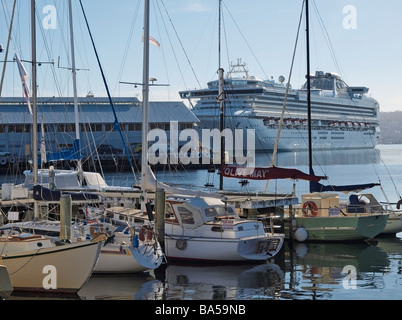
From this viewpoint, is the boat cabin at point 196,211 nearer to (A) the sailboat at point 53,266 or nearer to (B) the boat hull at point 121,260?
(B) the boat hull at point 121,260

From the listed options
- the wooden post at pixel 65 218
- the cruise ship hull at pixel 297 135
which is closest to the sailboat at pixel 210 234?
the wooden post at pixel 65 218

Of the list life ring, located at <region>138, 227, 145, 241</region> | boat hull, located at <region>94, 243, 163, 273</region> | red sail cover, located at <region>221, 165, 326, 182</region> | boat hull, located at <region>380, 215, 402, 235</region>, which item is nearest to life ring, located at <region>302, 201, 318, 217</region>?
red sail cover, located at <region>221, 165, 326, 182</region>

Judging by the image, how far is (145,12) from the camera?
27453mm

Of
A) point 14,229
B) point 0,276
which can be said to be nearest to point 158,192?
point 14,229

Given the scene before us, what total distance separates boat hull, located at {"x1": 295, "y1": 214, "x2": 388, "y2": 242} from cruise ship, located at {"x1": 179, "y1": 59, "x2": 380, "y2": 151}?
227 ft

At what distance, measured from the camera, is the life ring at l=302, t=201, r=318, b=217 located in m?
28.3

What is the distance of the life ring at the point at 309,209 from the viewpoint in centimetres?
2830

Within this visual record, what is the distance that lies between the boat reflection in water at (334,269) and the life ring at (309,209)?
1229mm

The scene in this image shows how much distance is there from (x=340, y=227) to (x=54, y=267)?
13.3 metres

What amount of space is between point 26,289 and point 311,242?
12994mm

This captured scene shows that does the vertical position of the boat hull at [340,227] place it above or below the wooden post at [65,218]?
below

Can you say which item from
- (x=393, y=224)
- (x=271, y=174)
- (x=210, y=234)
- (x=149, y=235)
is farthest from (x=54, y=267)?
(x=393, y=224)

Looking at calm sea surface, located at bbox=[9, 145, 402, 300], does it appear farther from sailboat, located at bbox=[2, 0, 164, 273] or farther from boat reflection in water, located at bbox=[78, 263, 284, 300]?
sailboat, located at bbox=[2, 0, 164, 273]
